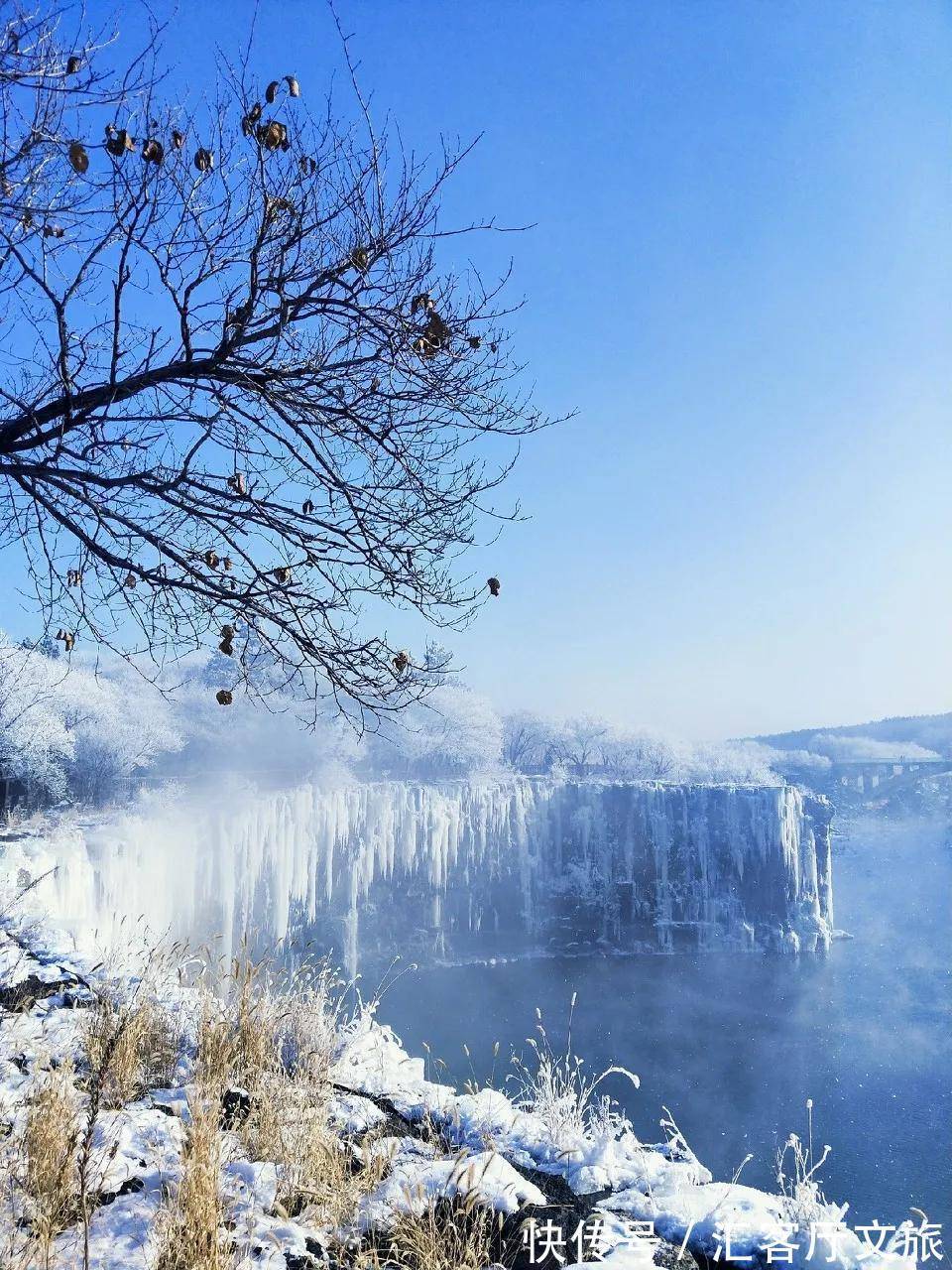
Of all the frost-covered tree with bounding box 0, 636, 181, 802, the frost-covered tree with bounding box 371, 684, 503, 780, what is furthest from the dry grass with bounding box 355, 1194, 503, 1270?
the frost-covered tree with bounding box 371, 684, 503, 780

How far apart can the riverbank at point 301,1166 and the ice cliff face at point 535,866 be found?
15.9 m

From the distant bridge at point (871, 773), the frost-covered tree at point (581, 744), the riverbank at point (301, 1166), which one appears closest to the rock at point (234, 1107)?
the riverbank at point (301, 1166)

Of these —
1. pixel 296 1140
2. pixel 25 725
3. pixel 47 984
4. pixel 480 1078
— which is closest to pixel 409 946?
pixel 480 1078

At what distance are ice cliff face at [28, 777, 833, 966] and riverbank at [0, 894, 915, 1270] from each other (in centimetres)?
1589

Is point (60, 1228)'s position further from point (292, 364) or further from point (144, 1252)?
point (292, 364)

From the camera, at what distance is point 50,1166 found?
2000mm

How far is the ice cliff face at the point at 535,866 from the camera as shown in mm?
19656

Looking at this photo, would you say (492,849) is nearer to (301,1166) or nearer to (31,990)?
(31,990)

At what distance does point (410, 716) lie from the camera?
34.5m

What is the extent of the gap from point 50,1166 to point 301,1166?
76cm

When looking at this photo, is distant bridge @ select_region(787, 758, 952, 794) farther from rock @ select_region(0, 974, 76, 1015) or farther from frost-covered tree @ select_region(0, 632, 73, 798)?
rock @ select_region(0, 974, 76, 1015)

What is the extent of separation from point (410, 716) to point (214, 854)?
17.5 metres

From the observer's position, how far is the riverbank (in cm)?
190

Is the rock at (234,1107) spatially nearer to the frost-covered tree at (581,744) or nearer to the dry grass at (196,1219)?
the dry grass at (196,1219)
